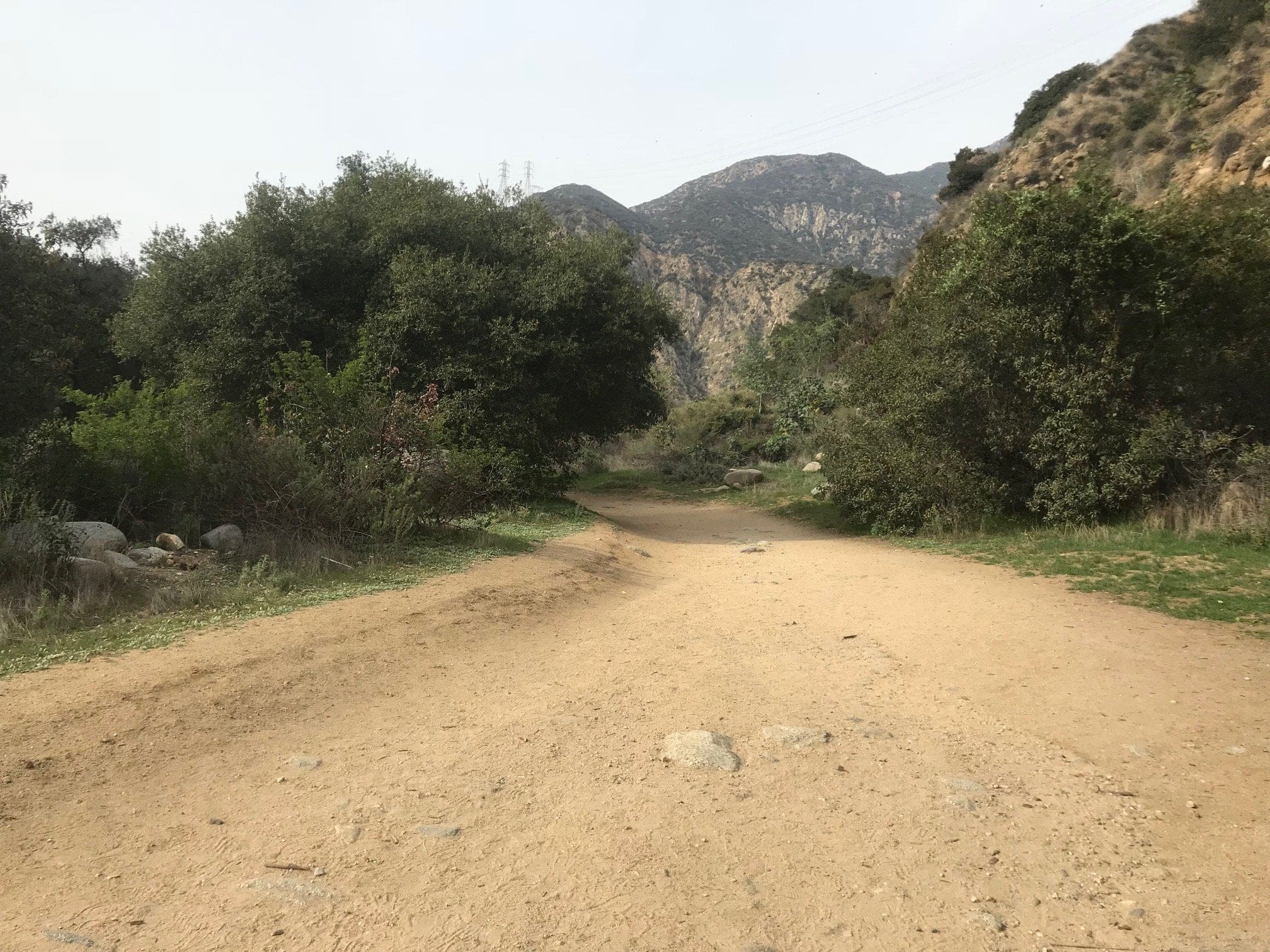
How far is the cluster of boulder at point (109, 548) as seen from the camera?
7617 mm

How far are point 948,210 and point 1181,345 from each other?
3033 cm

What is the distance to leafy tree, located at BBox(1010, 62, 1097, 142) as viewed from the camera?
42969mm

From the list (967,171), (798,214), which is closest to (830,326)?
(967,171)

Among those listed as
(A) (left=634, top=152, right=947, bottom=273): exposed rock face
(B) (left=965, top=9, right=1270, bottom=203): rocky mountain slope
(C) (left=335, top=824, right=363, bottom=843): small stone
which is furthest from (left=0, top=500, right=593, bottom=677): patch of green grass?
(A) (left=634, top=152, right=947, bottom=273): exposed rock face

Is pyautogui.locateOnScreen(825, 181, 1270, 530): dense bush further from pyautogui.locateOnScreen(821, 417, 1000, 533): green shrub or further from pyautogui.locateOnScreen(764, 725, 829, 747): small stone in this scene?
pyautogui.locateOnScreen(764, 725, 829, 747): small stone

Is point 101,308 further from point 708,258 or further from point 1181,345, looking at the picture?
point 708,258

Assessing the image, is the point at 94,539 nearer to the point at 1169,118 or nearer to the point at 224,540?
the point at 224,540

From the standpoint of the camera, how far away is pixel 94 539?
29.3 feet

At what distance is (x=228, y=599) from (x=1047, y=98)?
49722mm

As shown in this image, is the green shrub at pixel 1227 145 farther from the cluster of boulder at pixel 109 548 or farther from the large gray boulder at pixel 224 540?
the cluster of boulder at pixel 109 548

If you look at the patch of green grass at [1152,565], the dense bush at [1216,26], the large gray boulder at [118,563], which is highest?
the dense bush at [1216,26]

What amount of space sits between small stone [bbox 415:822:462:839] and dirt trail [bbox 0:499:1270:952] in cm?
1

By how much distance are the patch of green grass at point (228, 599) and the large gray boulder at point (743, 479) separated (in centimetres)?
1614

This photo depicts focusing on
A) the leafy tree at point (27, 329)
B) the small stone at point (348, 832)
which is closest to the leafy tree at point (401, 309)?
the leafy tree at point (27, 329)
